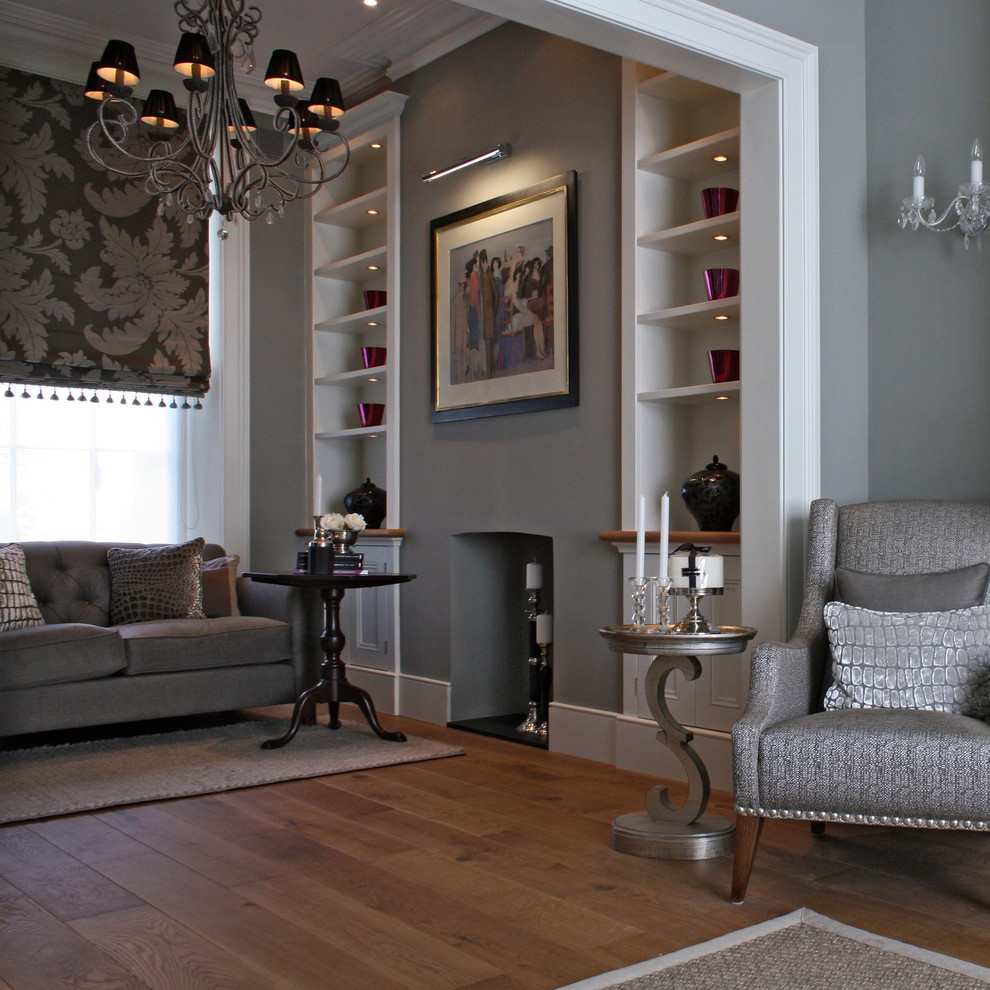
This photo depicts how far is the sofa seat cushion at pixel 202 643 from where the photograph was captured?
14.3 feet

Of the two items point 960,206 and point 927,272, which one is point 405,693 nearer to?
point 927,272

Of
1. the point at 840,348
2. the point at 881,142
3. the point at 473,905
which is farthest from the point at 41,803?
the point at 881,142

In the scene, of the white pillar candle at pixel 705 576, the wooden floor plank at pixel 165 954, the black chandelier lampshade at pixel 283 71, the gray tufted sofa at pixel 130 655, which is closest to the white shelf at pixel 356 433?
the gray tufted sofa at pixel 130 655

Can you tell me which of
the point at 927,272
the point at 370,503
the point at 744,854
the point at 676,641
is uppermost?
the point at 927,272

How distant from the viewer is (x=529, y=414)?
15.2 ft

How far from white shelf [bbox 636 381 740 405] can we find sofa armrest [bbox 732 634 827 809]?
1067mm

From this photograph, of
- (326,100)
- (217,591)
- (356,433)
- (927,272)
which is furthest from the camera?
(356,433)

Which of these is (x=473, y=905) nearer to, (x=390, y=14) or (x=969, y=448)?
(x=969, y=448)

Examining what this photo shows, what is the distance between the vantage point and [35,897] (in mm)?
2611

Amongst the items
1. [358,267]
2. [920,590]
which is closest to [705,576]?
[920,590]

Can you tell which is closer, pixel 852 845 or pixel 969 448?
pixel 852 845

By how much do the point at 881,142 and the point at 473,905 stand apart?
8.84ft

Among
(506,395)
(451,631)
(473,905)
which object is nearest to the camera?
(473,905)

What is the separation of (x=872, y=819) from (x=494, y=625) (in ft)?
9.41
